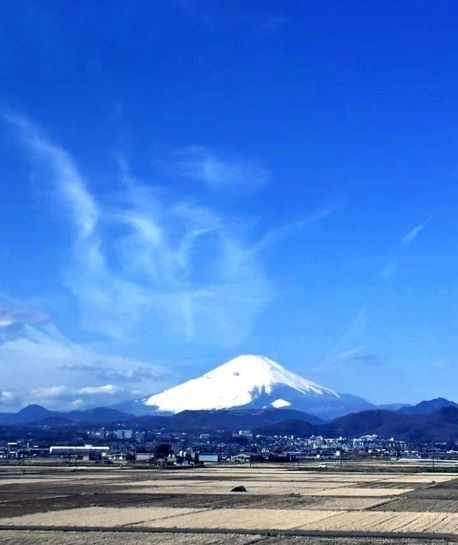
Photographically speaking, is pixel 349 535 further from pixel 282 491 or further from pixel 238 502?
pixel 282 491

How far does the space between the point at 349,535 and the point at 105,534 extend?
7351 mm

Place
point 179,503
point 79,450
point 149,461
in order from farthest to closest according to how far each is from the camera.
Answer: point 79,450 < point 149,461 < point 179,503

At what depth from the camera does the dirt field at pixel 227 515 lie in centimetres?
2705

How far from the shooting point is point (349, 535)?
2756 cm

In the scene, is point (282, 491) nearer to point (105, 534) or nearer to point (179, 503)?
point (179, 503)

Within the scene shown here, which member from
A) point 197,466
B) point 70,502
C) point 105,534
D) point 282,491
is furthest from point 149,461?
point 105,534

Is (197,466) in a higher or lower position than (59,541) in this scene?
higher

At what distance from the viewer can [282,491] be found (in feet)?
171

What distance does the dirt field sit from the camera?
27.0 metres

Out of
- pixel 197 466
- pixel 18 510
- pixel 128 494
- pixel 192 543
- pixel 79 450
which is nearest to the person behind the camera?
pixel 192 543

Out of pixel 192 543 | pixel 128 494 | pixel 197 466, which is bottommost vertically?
pixel 192 543

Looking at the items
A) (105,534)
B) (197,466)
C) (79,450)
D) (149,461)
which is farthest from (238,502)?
(79,450)

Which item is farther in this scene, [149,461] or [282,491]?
[149,461]

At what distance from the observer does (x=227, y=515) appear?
115 feet
